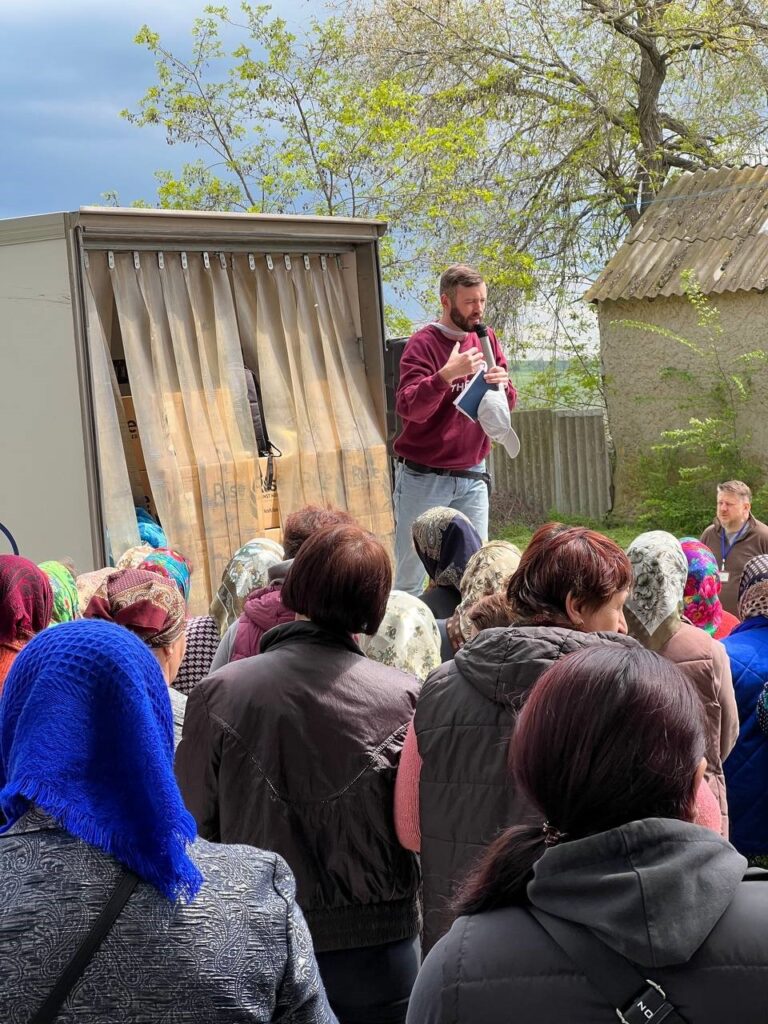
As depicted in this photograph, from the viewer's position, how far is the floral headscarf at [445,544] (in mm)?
4250

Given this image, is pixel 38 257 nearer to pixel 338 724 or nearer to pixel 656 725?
pixel 338 724

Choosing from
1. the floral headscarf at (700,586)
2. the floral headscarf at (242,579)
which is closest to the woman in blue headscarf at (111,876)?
the floral headscarf at (242,579)

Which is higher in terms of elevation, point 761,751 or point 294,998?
point 294,998

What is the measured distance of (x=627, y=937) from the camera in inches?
52.9

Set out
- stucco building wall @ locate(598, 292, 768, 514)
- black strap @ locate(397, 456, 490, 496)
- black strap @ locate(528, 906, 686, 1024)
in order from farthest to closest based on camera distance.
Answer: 1. stucco building wall @ locate(598, 292, 768, 514)
2. black strap @ locate(397, 456, 490, 496)
3. black strap @ locate(528, 906, 686, 1024)

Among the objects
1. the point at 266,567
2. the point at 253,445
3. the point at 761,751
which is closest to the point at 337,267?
the point at 253,445

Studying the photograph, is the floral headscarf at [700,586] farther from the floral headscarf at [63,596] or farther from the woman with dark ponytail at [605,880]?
the woman with dark ponytail at [605,880]

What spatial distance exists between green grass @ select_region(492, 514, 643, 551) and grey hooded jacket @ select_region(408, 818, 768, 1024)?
1096 centimetres

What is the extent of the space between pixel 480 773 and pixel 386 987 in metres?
0.71

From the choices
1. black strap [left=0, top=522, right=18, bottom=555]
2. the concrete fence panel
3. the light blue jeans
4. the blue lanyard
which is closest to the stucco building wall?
the concrete fence panel

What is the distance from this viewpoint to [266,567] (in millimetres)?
4230

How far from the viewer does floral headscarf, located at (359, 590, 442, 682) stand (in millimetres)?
3305

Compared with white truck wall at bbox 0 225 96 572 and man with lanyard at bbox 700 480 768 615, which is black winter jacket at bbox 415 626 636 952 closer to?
white truck wall at bbox 0 225 96 572

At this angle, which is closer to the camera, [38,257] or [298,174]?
[38,257]
